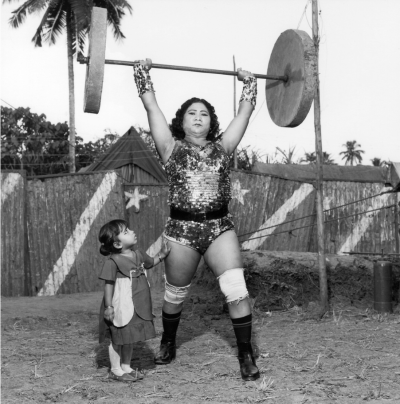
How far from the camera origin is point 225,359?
4035mm

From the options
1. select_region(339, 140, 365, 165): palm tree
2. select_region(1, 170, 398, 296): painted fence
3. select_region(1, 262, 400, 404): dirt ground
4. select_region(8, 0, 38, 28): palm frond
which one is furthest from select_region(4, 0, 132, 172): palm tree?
select_region(339, 140, 365, 165): palm tree

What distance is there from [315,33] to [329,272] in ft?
8.73

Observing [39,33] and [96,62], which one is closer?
[96,62]

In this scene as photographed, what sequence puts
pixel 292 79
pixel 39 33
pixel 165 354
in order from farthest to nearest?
1. pixel 39 33
2. pixel 292 79
3. pixel 165 354

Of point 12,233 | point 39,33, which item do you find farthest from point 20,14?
point 12,233

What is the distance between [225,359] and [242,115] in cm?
174

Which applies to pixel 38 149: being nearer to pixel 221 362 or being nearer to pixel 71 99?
pixel 71 99

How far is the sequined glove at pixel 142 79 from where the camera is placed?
397 cm

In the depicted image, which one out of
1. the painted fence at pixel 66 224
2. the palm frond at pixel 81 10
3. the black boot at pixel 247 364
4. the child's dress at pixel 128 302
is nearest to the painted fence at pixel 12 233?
the painted fence at pixel 66 224

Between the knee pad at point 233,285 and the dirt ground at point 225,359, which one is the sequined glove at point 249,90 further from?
the dirt ground at point 225,359

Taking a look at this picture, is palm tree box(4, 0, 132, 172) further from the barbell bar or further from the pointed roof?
the barbell bar

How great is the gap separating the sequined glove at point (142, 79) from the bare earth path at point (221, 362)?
6.31ft

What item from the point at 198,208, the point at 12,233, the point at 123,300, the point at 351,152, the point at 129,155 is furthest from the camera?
the point at 351,152

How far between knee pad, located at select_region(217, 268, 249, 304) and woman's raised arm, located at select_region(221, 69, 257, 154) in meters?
0.87
